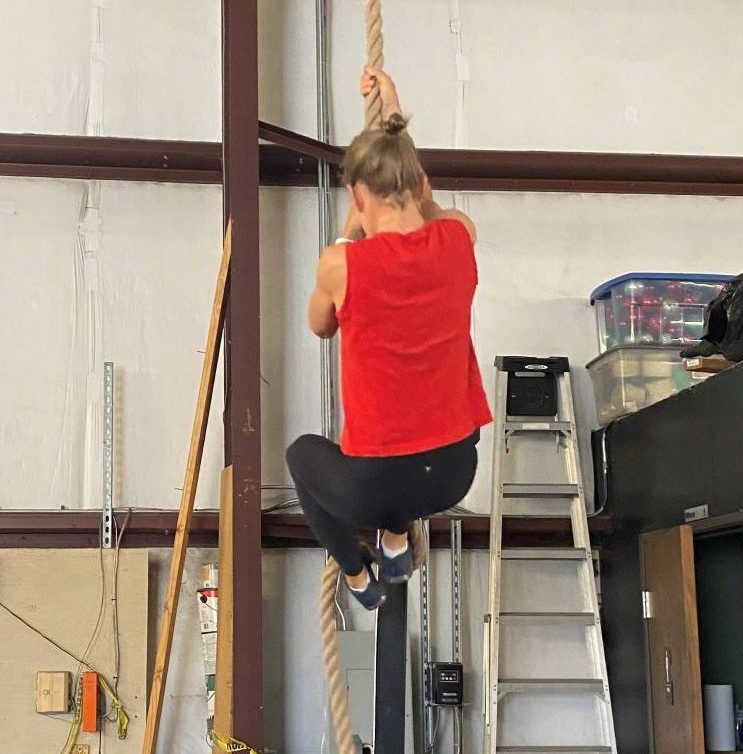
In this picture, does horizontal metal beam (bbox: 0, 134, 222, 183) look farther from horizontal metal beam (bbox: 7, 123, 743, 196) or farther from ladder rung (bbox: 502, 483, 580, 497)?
ladder rung (bbox: 502, 483, 580, 497)

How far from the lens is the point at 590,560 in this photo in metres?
4.80

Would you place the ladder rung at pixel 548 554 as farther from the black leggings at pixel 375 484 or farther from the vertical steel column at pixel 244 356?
the black leggings at pixel 375 484

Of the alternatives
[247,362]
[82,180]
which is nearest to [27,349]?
[82,180]

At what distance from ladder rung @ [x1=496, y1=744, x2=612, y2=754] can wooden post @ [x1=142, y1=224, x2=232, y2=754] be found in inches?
54.5

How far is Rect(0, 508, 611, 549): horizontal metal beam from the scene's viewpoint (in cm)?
455

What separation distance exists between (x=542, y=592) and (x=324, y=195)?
6.51 ft

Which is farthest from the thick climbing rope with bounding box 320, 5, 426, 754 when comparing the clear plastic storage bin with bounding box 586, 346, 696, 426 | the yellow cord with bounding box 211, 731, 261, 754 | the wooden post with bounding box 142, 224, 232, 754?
the clear plastic storage bin with bounding box 586, 346, 696, 426

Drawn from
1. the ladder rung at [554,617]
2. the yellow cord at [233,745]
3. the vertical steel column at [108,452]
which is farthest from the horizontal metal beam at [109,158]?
the yellow cord at [233,745]

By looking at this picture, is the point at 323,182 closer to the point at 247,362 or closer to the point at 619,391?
the point at 247,362

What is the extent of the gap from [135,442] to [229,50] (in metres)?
1.66

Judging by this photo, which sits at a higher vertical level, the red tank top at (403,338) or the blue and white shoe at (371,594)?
the red tank top at (403,338)

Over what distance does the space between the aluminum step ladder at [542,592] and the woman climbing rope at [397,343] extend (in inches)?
96.5

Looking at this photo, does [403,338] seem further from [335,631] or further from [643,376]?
[643,376]

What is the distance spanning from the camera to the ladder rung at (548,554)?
478 cm
